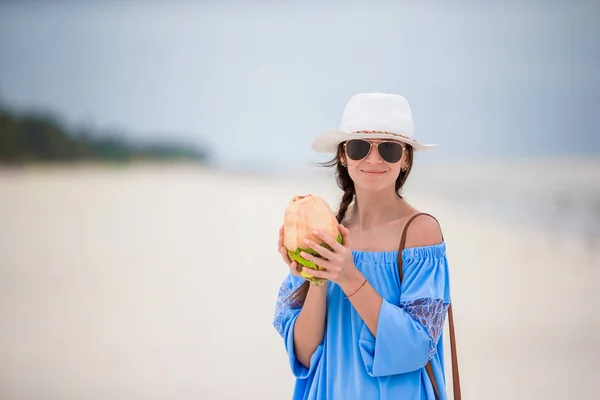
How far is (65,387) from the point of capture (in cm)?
397

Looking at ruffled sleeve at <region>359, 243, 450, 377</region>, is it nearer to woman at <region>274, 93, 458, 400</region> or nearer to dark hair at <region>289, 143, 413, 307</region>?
woman at <region>274, 93, 458, 400</region>

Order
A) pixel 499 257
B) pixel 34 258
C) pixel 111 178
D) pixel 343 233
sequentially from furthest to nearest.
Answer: pixel 111 178, pixel 34 258, pixel 499 257, pixel 343 233

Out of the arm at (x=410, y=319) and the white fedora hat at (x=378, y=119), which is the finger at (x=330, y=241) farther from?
the white fedora hat at (x=378, y=119)

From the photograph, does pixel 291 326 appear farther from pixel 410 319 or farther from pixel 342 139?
pixel 342 139

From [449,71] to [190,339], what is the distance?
2.38 meters

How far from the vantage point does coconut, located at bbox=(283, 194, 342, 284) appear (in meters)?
1.30

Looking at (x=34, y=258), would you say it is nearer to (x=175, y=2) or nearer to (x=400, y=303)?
(x=175, y=2)

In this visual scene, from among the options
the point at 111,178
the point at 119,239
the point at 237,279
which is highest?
the point at 111,178

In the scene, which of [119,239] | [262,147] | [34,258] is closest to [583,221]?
[262,147]

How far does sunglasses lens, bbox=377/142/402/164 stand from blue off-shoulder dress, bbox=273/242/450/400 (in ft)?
0.65

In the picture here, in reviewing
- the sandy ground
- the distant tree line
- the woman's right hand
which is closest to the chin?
the woman's right hand

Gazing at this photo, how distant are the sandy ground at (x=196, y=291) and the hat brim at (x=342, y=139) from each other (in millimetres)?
2432

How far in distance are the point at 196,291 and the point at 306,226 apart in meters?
3.13

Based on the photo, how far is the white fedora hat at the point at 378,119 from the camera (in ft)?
4.73
